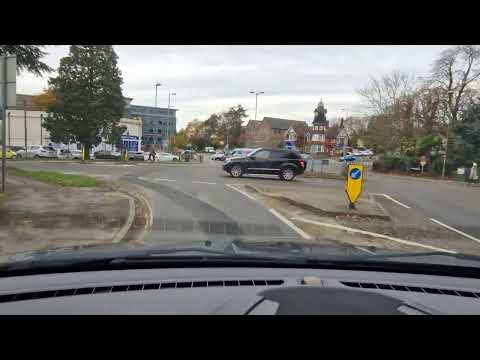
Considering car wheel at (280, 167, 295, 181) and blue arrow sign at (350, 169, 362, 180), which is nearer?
blue arrow sign at (350, 169, 362, 180)

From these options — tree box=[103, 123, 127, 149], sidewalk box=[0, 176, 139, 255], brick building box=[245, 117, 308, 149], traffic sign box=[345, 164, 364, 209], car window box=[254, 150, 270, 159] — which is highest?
brick building box=[245, 117, 308, 149]

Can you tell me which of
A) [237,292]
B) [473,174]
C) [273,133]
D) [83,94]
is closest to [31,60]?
[237,292]

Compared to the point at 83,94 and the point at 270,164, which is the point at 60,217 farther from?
the point at 83,94

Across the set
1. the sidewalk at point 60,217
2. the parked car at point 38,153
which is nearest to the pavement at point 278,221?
the sidewalk at point 60,217

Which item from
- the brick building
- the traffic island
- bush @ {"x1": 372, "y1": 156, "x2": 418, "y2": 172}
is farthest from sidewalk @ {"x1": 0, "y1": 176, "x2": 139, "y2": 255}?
the brick building

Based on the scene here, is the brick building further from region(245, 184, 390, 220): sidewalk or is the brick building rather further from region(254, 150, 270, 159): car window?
region(245, 184, 390, 220): sidewalk

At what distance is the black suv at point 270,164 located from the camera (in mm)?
20188

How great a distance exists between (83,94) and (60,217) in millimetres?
32078

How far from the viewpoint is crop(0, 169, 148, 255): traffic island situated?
6.62 meters

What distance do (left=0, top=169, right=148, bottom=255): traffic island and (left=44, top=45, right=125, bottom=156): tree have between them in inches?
1041
